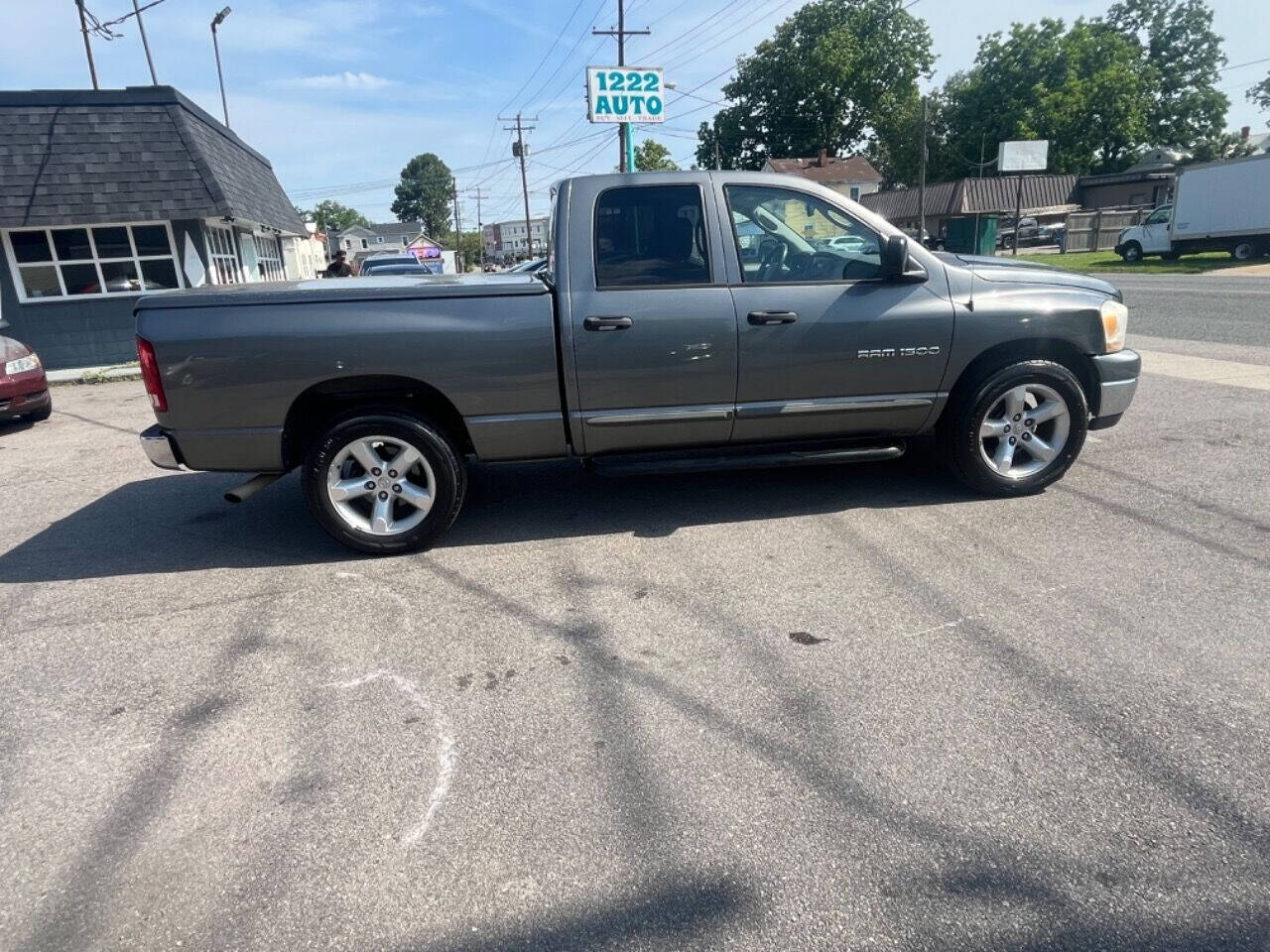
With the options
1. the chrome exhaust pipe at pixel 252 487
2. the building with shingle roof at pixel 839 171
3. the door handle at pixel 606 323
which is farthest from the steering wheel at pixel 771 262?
the building with shingle roof at pixel 839 171

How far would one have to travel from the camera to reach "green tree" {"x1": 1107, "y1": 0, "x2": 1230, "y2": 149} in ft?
218

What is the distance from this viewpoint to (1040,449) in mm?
5043

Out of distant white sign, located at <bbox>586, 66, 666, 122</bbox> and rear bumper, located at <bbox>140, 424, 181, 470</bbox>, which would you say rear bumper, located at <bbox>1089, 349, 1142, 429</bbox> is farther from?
distant white sign, located at <bbox>586, 66, 666, 122</bbox>

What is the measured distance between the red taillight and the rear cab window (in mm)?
2312

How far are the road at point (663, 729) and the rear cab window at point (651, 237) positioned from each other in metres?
1.44

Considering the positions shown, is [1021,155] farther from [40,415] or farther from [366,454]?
A: [366,454]

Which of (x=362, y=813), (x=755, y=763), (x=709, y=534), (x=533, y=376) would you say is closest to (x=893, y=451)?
(x=709, y=534)

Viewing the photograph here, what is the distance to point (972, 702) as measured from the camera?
3.02m

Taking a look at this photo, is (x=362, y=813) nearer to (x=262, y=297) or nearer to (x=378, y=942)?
(x=378, y=942)

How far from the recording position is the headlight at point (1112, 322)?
4941mm

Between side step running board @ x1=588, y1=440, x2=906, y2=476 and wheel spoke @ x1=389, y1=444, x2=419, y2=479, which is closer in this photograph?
wheel spoke @ x1=389, y1=444, x2=419, y2=479

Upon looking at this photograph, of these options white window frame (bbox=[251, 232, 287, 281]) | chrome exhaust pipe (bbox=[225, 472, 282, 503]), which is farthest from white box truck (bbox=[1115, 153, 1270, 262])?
chrome exhaust pipe (bbox=[225, 472, 282, 503])

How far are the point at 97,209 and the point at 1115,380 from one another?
15.0 meters

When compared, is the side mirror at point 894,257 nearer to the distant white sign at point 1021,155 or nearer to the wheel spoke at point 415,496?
the wheel spoke at point 415,496
